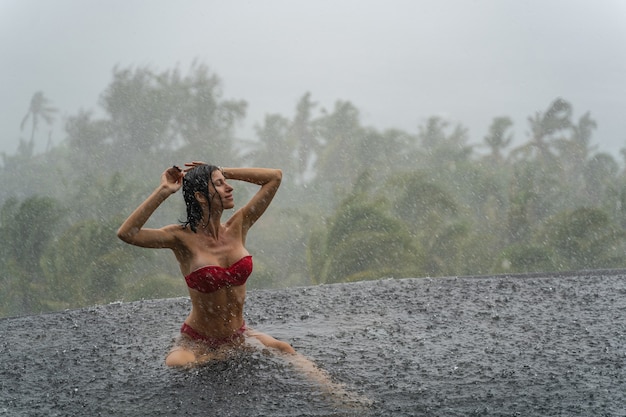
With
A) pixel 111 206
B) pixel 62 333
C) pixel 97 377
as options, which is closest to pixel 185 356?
pixel 97 377

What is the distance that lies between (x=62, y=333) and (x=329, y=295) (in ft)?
6.71

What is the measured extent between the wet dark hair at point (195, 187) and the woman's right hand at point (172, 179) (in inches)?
1.4

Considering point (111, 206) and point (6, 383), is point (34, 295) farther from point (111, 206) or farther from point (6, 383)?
point (6, 383)

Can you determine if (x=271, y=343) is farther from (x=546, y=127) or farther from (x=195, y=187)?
(x=546, y=127)

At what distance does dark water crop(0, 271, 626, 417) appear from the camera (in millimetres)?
3514

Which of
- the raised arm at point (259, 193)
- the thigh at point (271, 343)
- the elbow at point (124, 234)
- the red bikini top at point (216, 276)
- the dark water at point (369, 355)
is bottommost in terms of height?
the dark water at point (369, 355)

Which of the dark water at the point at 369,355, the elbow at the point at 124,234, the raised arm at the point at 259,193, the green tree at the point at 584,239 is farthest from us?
the green tree at the point at 584,239

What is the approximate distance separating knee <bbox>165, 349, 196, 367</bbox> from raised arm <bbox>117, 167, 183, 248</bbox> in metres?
0.54

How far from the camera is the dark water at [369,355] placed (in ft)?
Answer: 11.5

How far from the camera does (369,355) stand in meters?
4.30

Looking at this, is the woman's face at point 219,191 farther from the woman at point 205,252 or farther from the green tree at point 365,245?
the green tree at point 365,245

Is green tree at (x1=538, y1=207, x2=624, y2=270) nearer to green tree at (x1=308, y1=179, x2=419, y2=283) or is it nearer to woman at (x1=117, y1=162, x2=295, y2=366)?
green tree at (x1=308, y1=179, x2=419, y2=283)

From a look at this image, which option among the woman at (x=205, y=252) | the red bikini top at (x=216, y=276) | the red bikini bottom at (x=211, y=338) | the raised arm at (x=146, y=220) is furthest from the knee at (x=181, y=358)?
the raised arm at (x=146, y=220)

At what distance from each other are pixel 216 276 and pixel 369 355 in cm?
107
